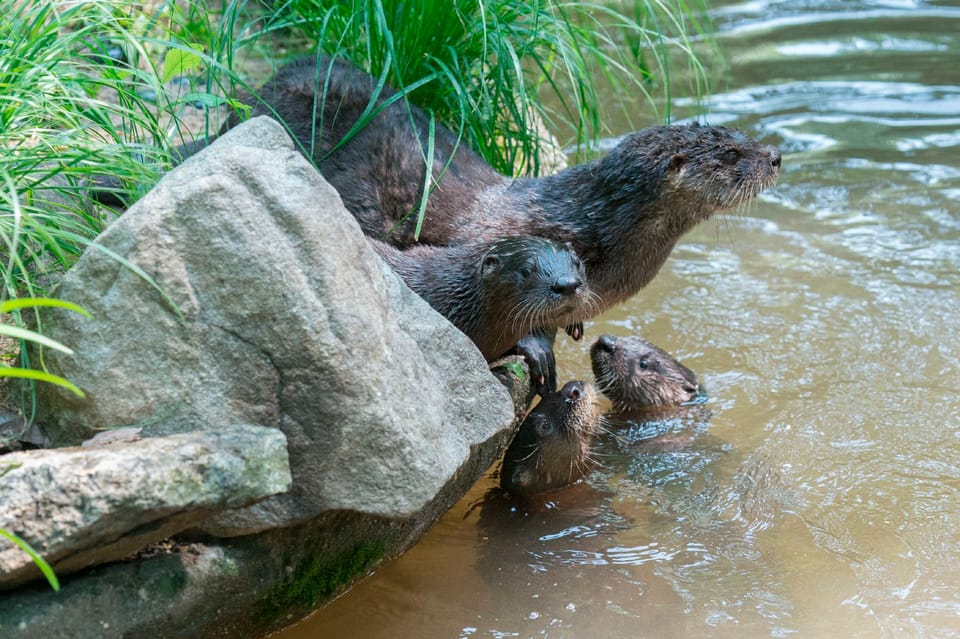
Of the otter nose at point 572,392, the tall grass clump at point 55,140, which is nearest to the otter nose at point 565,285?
the otter nose at point 572,392

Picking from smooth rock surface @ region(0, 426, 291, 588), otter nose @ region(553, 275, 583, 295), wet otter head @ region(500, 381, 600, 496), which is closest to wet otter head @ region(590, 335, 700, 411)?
wet otter head @ region(500, 381, 600, 496)

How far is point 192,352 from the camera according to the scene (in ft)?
7.60

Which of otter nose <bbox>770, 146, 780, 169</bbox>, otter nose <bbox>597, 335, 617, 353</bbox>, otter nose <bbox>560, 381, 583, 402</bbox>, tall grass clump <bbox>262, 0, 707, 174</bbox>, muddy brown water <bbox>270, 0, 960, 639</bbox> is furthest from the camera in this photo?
otter nose <bbox>597, 335, 617, 353</bbox>

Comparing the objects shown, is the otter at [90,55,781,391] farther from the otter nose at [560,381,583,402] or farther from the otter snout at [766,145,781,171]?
the otter nose at [560,381,583,402]

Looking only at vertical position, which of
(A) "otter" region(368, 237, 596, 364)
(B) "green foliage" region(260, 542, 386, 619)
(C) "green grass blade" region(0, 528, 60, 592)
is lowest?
(B) "green foliage" region(260, 542, 386, 619)

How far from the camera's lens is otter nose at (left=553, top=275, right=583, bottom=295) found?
3398mm

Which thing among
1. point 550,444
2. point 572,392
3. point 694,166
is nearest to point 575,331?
point 572,392

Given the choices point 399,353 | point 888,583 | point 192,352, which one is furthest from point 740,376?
point 192,352

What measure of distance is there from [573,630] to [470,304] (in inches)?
43.4

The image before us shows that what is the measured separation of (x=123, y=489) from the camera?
1981 millimetres

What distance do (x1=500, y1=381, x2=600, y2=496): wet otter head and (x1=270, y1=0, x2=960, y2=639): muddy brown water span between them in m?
0.08

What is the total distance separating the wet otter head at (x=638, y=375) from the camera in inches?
169

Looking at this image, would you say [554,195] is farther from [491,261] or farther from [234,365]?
[234,365]

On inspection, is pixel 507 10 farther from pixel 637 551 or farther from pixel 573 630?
pixel 573 630
